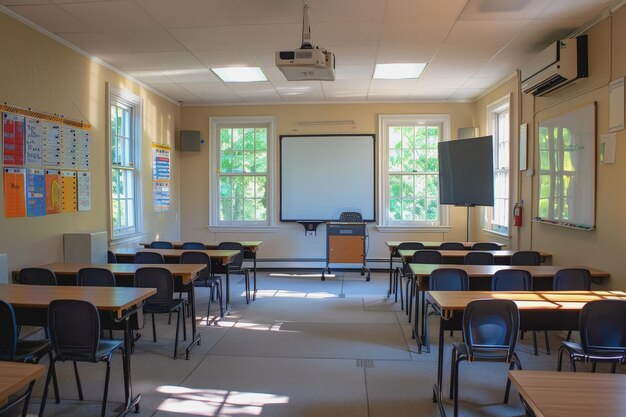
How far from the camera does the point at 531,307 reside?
2.99 m

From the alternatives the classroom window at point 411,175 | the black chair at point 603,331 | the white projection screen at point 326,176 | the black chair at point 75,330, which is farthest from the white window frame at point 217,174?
the black chair at point 603,331

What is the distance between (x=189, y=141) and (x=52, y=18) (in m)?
4.04

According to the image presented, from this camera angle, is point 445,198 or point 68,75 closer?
point 68,75

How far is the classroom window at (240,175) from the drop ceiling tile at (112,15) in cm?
391

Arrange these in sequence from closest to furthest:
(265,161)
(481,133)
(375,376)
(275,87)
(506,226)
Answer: (375,376), (506,226), (275,87), (481,133), (265,161)

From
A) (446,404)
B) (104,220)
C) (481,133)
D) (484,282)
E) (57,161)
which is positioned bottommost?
(446,404)

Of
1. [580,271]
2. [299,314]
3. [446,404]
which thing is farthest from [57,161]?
[580,271]

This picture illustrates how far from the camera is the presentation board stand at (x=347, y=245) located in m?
7.66

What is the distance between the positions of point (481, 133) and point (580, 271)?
4.32 metres

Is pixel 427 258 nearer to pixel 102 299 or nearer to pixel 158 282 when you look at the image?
pixel 158 282

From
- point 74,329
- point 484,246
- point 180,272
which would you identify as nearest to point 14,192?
point 180,272

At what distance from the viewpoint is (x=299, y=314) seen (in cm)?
549

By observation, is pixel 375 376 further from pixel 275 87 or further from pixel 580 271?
pixel 275 87

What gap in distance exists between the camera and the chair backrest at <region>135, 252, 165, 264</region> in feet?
16.4
